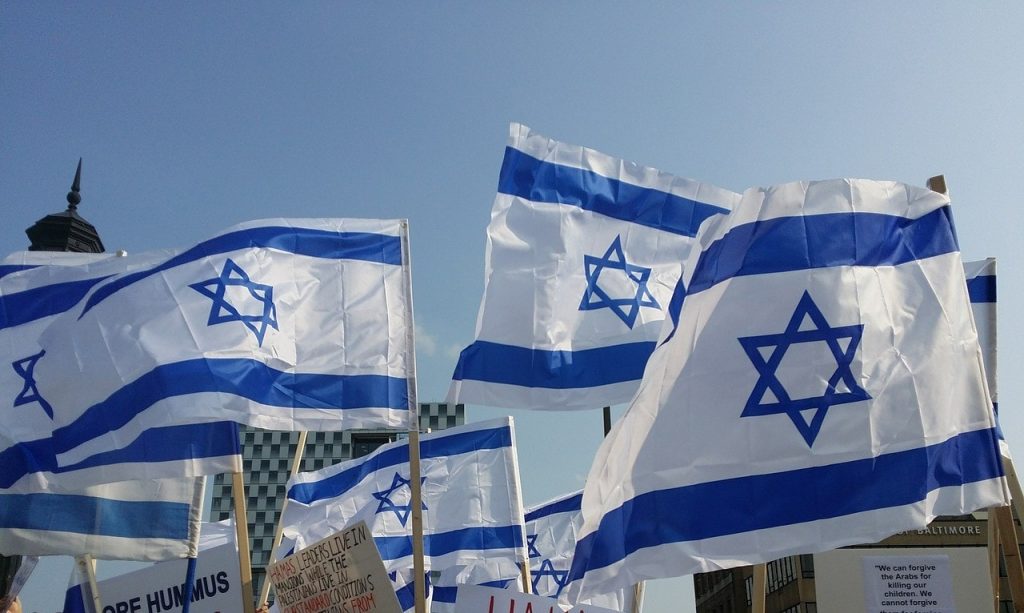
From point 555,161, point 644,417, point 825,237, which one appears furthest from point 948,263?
point 555,161

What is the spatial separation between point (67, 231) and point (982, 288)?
1865 centimetres

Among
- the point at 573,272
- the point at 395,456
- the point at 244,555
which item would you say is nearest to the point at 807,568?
the point at 395,456

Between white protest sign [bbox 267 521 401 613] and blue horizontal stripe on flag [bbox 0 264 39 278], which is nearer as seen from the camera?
white protest sign [bbox 267 521 401 613]

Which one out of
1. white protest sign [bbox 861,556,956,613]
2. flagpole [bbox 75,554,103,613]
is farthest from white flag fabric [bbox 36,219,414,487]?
white protest sign [bbox 861,556,956,613]

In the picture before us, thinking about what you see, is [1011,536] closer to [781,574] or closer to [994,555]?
[994,555]

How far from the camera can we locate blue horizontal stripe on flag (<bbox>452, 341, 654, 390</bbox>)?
11.7 m

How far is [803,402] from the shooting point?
7.23 metres

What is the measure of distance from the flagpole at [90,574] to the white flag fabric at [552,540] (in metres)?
8.05

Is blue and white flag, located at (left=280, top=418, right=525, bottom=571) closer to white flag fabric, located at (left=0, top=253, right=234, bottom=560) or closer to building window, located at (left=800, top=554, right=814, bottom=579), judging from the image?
white flag fabric, located at (left=0, top=253, right=234, bottom=560)

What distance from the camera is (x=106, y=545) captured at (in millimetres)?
11344

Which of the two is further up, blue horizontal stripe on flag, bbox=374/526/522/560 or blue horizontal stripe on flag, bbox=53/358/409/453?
blue horizontal stripe on flag, bbox=53/358/409/453

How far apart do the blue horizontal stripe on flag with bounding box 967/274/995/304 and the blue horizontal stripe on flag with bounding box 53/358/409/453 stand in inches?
203

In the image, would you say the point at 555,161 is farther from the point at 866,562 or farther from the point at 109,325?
the point at 866,562

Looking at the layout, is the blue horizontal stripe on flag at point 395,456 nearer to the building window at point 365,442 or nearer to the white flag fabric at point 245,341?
the white flag fabric at point 245,341
